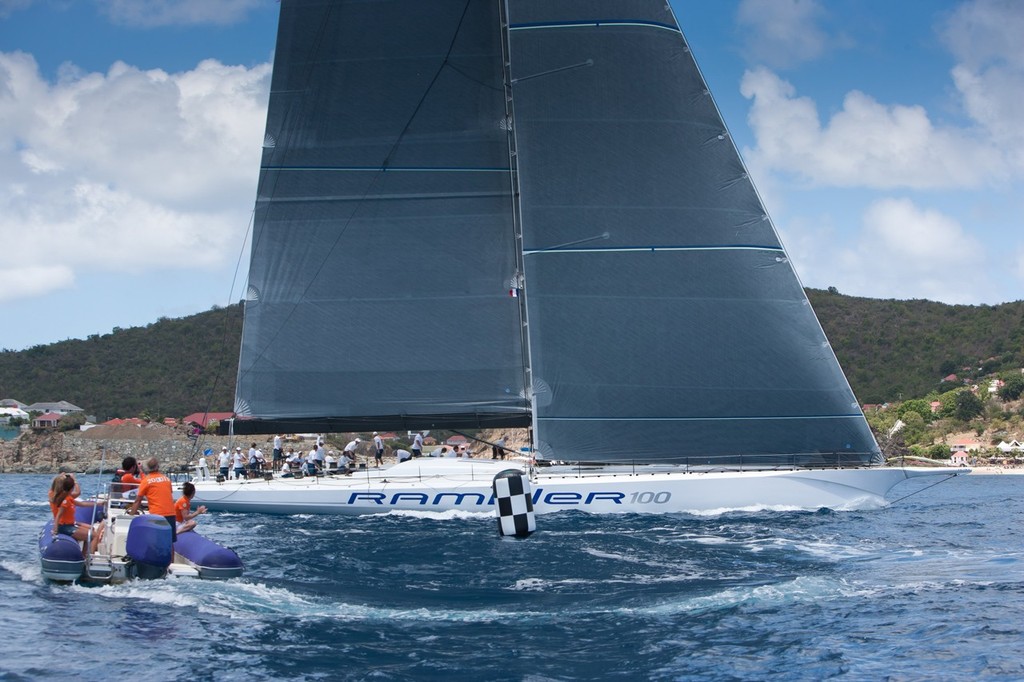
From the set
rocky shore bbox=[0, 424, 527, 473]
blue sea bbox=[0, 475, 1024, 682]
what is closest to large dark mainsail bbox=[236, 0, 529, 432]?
blue sea bbox=[0, 475, 1024, 682]

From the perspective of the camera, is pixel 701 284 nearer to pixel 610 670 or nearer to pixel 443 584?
pixel 443 584

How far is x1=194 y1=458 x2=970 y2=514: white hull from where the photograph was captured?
21250 mm

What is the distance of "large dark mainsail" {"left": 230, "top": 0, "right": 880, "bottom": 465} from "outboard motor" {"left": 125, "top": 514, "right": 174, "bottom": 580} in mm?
9447

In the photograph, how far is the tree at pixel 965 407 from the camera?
248 ft

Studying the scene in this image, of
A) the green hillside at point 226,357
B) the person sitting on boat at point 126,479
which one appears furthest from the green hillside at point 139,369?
the person sitting on boat at point 126,479

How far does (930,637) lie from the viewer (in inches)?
453

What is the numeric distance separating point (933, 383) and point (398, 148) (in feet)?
252

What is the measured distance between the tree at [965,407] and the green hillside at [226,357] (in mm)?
11015

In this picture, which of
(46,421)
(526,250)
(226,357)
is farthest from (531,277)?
(226,357)

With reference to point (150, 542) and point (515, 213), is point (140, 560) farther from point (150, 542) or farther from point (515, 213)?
point (515, 213)

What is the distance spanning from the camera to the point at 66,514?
15141 mm

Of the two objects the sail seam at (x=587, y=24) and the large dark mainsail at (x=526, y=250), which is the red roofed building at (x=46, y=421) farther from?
the sail seam at (x=587, y=24)

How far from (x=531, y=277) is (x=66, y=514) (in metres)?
10.8

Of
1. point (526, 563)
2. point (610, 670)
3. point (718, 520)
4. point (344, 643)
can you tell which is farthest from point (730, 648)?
point (718, 520)
